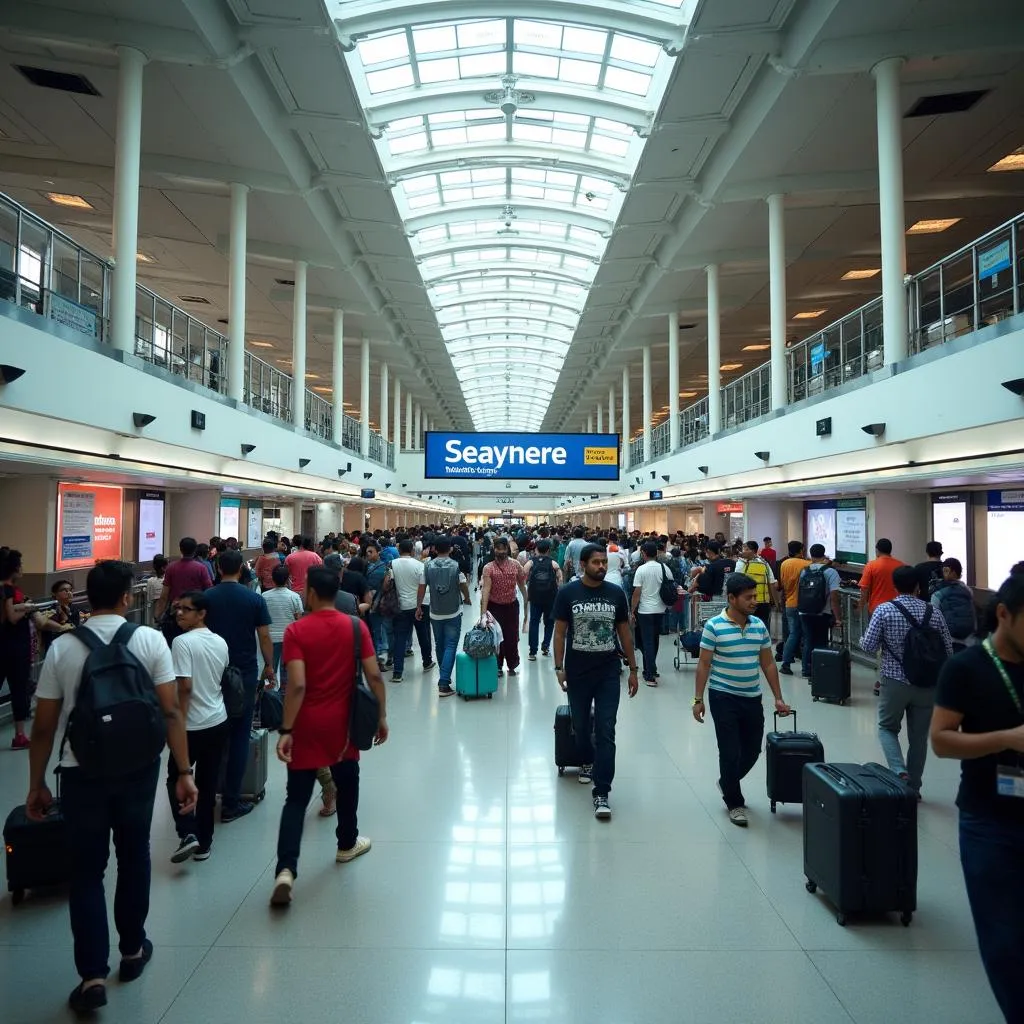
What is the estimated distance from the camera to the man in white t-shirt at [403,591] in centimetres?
878

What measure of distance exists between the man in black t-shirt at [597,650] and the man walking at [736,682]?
0.57m

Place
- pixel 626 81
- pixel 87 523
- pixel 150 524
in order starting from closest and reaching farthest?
pixel 87 523
pixel 626 81
pixel 150 524

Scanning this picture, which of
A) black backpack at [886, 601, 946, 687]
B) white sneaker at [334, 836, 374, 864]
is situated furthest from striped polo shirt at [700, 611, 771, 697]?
white sneaker at [334, 836, 374, 864]

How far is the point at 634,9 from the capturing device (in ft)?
30.6

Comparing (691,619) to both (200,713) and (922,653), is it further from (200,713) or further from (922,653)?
(200,713)

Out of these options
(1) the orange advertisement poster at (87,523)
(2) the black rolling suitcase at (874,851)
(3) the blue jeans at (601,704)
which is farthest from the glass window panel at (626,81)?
(2) the black rolling suitcase at (874,851)

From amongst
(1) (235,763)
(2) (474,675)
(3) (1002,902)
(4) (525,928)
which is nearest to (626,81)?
(2) (474,675)

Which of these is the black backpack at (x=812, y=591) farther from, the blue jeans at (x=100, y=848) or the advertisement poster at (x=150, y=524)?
the advertisement poster at (x=150, y=524)

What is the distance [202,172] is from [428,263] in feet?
26.8

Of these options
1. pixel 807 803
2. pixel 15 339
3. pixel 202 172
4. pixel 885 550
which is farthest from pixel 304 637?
pixel 202 172

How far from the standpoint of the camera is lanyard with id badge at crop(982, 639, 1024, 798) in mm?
2170

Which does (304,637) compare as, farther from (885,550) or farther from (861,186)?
(861,186)

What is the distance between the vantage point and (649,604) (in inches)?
360

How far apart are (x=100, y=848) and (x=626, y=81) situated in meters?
12.7
